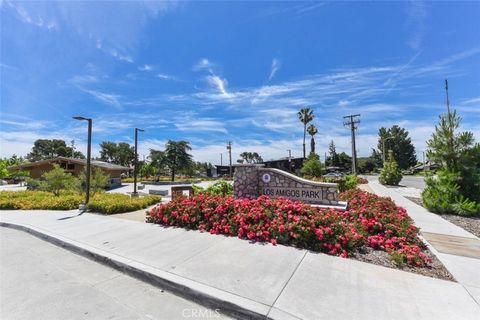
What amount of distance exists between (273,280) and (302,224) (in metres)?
1.99

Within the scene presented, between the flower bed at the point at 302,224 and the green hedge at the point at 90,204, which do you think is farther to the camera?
the green hedge at the point at 90,204

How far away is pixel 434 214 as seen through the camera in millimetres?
8602

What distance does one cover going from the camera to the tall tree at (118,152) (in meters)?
67.2

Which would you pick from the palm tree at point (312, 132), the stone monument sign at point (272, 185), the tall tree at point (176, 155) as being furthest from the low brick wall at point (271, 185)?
the palm tree at point (312, 132)

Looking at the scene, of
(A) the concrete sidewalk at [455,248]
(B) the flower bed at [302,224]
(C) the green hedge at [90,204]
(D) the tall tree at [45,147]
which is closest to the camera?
(A) the concrete sidewalk at [455,248]

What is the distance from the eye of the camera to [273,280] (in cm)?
346

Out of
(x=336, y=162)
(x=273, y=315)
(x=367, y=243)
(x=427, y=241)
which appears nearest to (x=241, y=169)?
(x=367, y=243)

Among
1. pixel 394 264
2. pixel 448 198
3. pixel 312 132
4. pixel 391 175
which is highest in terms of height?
pixel 312 132

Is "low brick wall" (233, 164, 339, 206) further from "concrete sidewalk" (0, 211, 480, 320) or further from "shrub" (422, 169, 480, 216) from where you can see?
"shrub" (422, 169, 480, 216)

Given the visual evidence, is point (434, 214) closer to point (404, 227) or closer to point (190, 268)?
point (404, 227)
